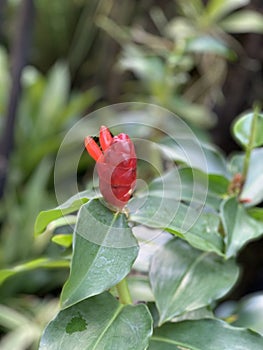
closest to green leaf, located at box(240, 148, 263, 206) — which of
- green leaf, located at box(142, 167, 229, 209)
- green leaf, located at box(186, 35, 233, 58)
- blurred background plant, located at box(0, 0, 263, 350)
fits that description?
green leaf, located at box(142, 167, 229, 209)

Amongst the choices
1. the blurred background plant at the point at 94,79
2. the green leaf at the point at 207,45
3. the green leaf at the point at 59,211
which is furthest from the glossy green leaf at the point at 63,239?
the green leaf at the point at 207,45

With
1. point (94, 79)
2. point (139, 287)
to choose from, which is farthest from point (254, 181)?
point (94, 79)

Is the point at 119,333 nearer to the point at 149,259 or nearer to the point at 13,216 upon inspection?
the point at 149,259

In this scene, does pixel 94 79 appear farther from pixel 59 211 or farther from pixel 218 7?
pixel 59 211

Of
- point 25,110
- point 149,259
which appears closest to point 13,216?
point 25,110

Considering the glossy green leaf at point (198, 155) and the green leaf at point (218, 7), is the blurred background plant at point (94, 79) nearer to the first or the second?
the green leaf at point (218, 7)
